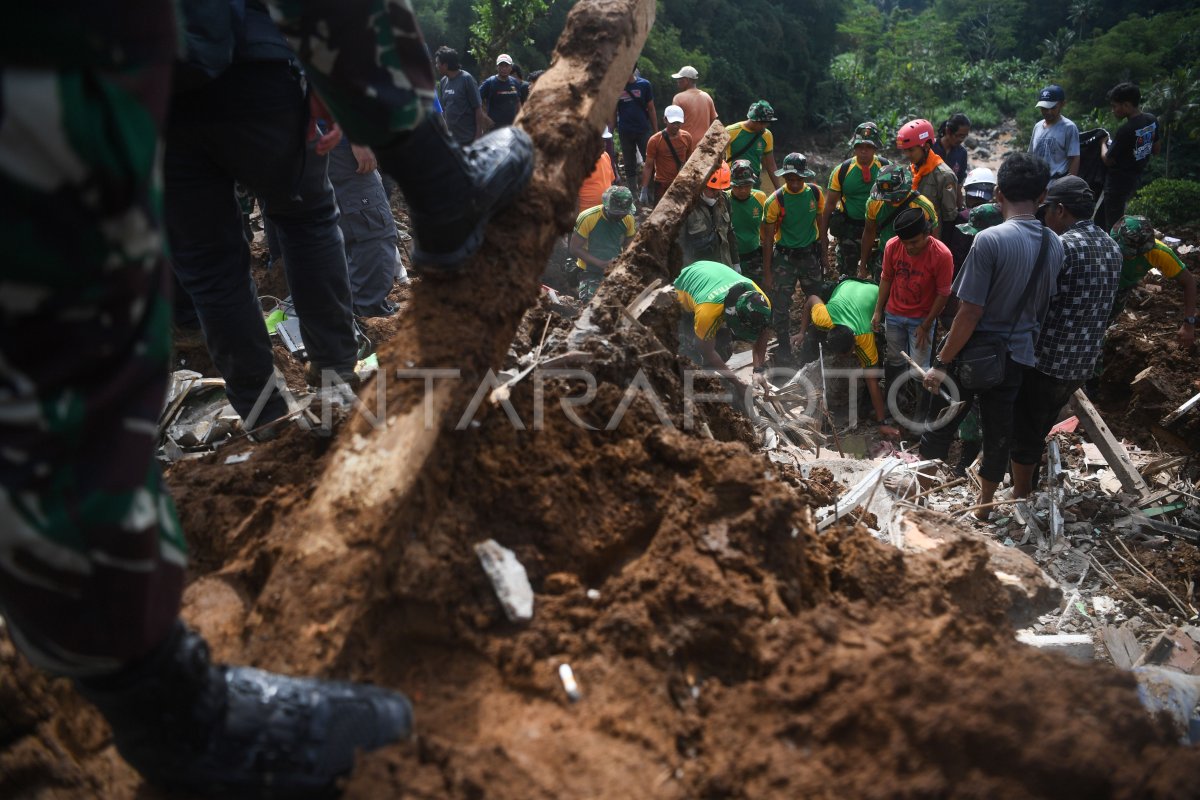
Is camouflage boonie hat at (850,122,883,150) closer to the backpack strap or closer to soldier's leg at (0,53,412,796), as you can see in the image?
the backpack strap

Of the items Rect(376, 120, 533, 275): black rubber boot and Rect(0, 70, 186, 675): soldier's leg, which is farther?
Rect(376, 120, 533, 275): black rubber boot

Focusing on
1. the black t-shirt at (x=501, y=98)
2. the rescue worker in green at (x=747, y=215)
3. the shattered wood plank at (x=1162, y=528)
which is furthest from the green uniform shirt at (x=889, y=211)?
the black t-shirt at (x=501, y=98)

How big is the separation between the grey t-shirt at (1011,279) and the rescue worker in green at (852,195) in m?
3.08

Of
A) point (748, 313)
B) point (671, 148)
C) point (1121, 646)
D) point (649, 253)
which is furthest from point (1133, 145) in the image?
point (649, 253)

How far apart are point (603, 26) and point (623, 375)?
1.27 m

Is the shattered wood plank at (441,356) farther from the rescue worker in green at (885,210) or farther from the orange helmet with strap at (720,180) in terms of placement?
the orange helmet with strap at (720,180)

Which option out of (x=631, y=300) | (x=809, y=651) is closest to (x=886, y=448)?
(x=631, y=300)

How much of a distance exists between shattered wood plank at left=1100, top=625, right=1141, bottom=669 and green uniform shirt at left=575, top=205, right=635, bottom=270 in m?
5.22

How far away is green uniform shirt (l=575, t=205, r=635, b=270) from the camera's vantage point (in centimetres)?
759

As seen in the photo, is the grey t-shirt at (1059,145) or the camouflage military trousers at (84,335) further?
the grey t-shirt at (1059,145)

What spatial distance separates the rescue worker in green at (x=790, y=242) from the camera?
25.4 ft

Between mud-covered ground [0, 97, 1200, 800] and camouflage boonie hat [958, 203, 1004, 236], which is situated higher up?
mud-covered ground [0, 97, 1200, 800]

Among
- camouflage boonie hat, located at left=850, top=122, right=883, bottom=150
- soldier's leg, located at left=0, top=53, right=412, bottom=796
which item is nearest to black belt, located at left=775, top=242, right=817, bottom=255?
camouflage boonie hat, located at left=850, top=122, right=883, bottom=150

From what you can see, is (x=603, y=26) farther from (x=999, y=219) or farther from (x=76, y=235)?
(x=999, y=219)
